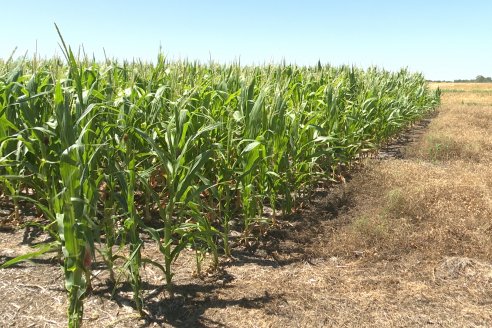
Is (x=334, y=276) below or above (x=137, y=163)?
below

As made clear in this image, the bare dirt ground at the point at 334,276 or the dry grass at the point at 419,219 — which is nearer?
the bare dirt ground at the point at 334,276

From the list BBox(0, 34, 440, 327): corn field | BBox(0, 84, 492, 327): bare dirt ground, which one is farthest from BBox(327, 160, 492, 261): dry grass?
BBox(0, 34, 440, 327): corn field

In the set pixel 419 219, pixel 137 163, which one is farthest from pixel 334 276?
pixel 137 163

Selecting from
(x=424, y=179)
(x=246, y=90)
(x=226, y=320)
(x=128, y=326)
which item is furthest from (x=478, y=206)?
(x=128, y=326)

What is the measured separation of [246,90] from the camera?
413cm

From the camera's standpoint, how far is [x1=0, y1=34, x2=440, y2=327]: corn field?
2201mm

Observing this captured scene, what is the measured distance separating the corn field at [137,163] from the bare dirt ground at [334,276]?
14cm

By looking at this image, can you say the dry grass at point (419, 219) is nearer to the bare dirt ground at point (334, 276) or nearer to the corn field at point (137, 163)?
the bare dirt ground at point (334, 276)

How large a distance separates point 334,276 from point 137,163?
1768 mm

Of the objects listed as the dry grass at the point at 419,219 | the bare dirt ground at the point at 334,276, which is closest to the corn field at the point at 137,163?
the bare dirt ground at the point at 334,276

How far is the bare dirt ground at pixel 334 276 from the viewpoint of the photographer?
2564 millimetres

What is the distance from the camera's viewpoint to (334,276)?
3145 millimetres

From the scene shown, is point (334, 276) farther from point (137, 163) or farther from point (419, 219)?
point (137, 163)

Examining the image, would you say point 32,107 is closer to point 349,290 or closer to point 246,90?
point 246,90
